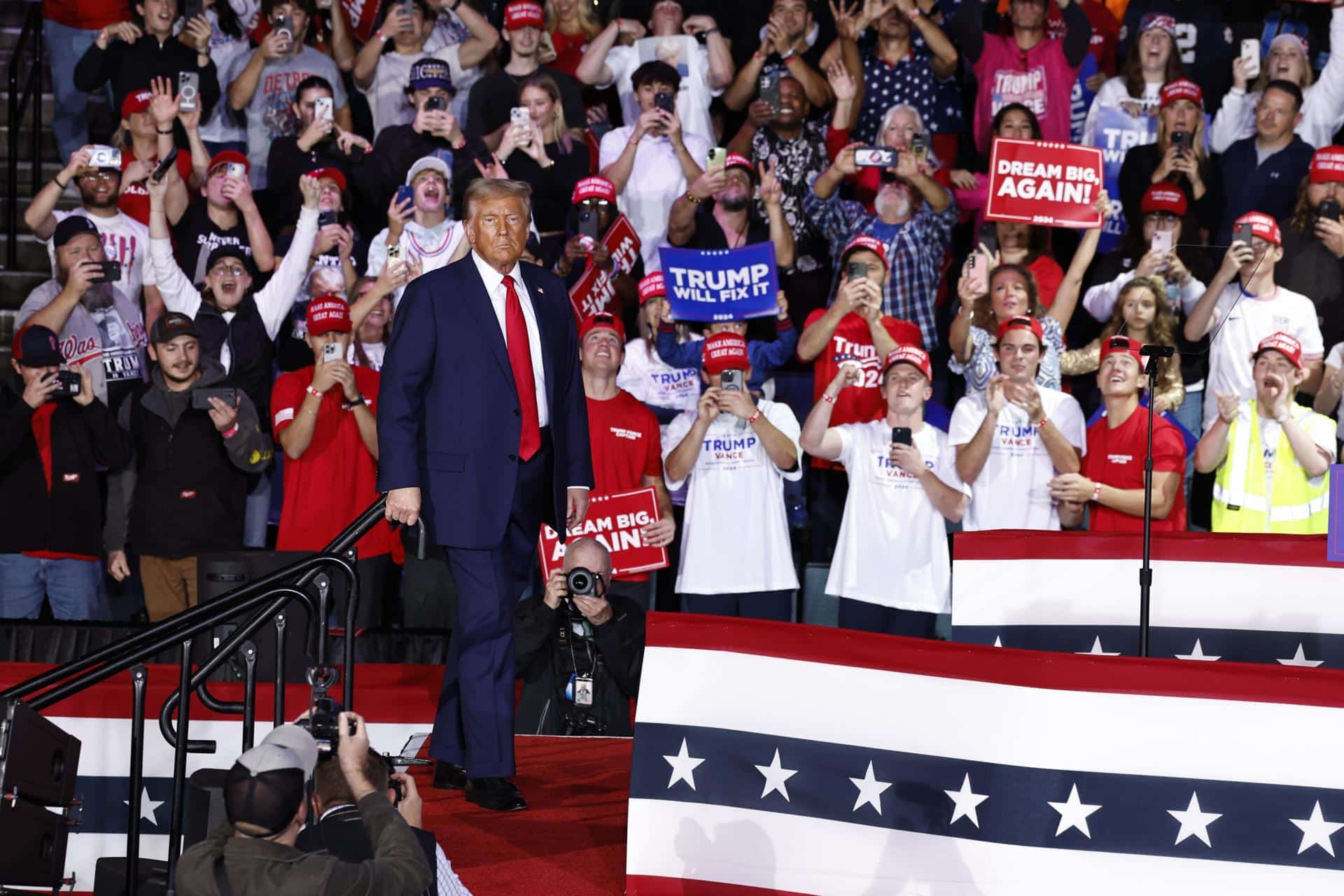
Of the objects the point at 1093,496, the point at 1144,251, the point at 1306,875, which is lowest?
the point at 1306,875

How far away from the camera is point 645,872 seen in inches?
194

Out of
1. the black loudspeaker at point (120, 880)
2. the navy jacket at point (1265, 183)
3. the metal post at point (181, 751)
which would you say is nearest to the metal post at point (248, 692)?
the metal post at point (181, 751)

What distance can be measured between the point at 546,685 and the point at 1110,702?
2.94 meters

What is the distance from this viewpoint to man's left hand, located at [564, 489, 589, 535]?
19.2 ft

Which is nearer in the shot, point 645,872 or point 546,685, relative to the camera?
point 645,872

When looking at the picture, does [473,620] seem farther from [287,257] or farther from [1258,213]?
[1258,213]

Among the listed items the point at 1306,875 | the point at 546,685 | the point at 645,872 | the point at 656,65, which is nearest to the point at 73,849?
the point at 546,685

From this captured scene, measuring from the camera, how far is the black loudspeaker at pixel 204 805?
4504 mm

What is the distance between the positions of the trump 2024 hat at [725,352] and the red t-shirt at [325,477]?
1.76 metres

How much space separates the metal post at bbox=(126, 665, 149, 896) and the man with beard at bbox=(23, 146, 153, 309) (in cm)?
513

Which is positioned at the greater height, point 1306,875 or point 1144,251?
point 1144,251

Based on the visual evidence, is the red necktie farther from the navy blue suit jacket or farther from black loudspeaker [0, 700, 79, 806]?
black loudspeaker [0, 700, 79, 806]

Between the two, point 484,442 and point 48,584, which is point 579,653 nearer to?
point 484,442

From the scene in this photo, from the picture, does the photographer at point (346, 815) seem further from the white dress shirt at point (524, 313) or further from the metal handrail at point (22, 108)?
the metal handrail at point (22, 108)
